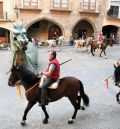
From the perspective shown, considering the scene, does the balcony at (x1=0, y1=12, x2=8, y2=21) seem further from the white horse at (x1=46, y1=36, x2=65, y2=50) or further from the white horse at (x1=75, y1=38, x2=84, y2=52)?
the white horse at (x1=75, y1=38, x2=84, y2=52)

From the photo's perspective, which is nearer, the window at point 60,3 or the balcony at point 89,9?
the window at point 60,3

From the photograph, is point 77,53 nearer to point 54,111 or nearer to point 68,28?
point 68,28

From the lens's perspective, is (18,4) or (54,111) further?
(18,4)

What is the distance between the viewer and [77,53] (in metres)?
21.3

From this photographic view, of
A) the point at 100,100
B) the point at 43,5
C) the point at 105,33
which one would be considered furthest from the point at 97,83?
the point at 105,33

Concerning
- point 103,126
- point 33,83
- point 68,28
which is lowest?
point 103,126

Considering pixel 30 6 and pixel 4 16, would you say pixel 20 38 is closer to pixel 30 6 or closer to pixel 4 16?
pixel 4 16

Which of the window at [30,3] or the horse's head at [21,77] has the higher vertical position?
the window at [30,3]

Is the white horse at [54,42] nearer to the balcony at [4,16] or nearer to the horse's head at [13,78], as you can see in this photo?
the balcony at [4,16]

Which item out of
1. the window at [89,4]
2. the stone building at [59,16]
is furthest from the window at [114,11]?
the window at [89,4]

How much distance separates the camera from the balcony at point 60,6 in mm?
24547

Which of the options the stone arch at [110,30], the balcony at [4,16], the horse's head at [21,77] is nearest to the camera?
the horse's head at [21,77]

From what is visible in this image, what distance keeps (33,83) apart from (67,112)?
1.94 metres

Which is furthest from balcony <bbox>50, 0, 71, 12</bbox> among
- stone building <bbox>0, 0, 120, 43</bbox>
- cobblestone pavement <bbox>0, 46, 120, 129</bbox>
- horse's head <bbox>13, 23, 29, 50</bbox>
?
cobblestone pavement <bbox>0, 46, 120, 129</bbox>
